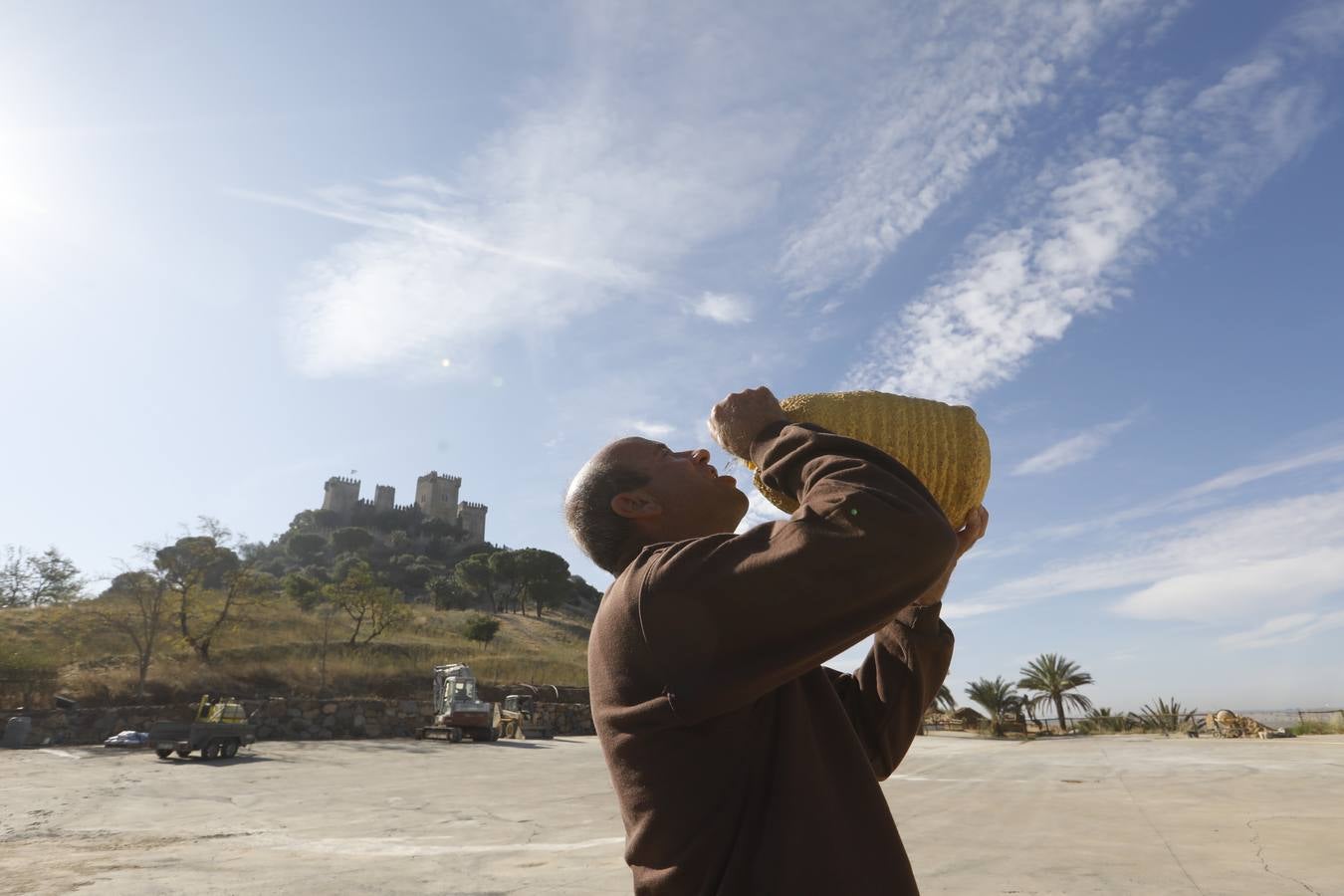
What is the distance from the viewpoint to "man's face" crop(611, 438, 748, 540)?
1.52 m

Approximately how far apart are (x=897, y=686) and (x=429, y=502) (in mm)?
122111

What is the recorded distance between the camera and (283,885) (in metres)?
5.68

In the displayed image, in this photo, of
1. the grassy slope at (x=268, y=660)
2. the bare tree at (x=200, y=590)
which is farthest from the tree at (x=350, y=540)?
the bare tree at (x=200, y=590)

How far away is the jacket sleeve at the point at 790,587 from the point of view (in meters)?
1.12

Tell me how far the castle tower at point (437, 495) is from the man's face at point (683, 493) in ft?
387

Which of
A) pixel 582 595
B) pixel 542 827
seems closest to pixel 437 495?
pixel 582 595

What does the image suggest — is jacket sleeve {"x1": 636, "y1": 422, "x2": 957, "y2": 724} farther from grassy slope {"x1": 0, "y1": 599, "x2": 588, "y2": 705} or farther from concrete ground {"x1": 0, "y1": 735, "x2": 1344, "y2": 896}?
grassy slope {"x1": 0, "y1": 599, "x2": 588, "y2": 705}

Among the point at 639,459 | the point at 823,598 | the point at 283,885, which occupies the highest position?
the point at 639,459

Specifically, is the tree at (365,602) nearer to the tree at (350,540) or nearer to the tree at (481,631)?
the tree at (481,631)

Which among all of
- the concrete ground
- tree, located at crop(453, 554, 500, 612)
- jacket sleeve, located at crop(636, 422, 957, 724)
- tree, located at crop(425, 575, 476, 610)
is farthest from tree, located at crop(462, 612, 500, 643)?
jacket sleeve, located at crop(636, 422, 957, 724)

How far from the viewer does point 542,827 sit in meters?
8.52

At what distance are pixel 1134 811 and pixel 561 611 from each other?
72633 millimetres

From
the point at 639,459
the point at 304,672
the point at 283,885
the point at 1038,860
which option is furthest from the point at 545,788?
the point at 304,672

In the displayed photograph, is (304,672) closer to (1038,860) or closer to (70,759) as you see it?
(70,759)
